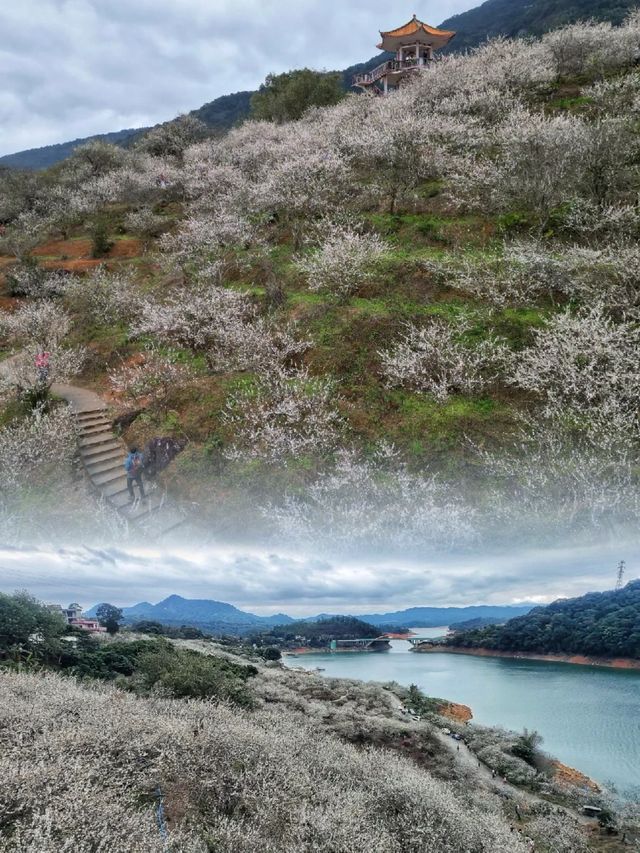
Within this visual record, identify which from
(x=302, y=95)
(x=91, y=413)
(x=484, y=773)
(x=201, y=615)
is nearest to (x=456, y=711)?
(x=484, y=773)

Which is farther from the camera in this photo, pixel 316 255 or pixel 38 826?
pixel 316 255

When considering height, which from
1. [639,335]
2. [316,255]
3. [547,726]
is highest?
[316,255]

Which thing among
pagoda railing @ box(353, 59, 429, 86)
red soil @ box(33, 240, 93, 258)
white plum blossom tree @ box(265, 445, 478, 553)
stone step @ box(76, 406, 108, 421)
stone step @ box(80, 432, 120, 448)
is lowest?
white plum blossom tree @ box(265, 445, 478, 553)

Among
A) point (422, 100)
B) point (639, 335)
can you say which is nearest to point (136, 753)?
point (639, 335)

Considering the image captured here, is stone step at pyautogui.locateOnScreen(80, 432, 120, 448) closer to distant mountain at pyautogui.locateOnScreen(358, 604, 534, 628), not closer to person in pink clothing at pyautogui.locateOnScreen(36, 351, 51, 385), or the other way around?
person in pink clothing at pyautogui.locateOnScreen(36, 351, 51, 385)

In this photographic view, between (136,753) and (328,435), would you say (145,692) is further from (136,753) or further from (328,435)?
(328,435)

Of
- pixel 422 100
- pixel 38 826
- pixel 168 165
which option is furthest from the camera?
pixel 168 165

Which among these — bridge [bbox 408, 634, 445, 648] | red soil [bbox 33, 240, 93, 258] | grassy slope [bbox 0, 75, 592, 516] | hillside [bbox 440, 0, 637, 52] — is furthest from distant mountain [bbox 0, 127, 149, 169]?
bridge [bbox 408, 634, 445, 648]
